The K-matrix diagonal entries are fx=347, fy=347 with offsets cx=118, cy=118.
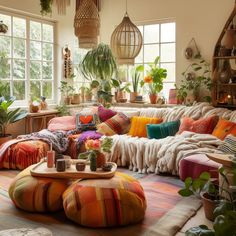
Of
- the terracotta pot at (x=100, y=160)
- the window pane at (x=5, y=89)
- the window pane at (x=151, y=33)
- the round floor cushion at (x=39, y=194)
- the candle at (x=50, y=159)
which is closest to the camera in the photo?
the round floor cushion at (x=39, y=194)

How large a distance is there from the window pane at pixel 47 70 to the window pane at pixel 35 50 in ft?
0.71

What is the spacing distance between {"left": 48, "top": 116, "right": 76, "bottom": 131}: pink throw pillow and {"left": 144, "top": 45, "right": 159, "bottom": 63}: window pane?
70.9 inches

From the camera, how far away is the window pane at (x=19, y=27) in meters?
5.67

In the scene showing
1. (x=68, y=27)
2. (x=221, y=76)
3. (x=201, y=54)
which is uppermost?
(x=68, y=27)

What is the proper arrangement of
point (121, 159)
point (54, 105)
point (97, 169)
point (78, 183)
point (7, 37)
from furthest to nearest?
1. point (54, 105)
2. point (7, 37)
3. point (121, 159)
4. point (97, 169)
5. point (78, 183)

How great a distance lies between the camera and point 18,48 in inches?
226

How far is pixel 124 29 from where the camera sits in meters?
4.10

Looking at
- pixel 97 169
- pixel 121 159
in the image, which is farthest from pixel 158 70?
pixel 97 169

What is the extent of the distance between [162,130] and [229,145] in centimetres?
122

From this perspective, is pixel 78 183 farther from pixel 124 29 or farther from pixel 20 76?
pixel 20 76

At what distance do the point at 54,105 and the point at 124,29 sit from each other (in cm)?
268

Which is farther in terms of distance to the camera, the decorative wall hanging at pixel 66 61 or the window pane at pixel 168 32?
the decorative wall hanging at pixel 66 61

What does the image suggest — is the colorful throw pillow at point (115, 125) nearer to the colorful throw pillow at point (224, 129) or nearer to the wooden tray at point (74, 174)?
the colorful throw pillow at point (224, 129)

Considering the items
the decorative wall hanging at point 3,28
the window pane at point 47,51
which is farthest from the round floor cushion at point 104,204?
the window pane at point 47,51
